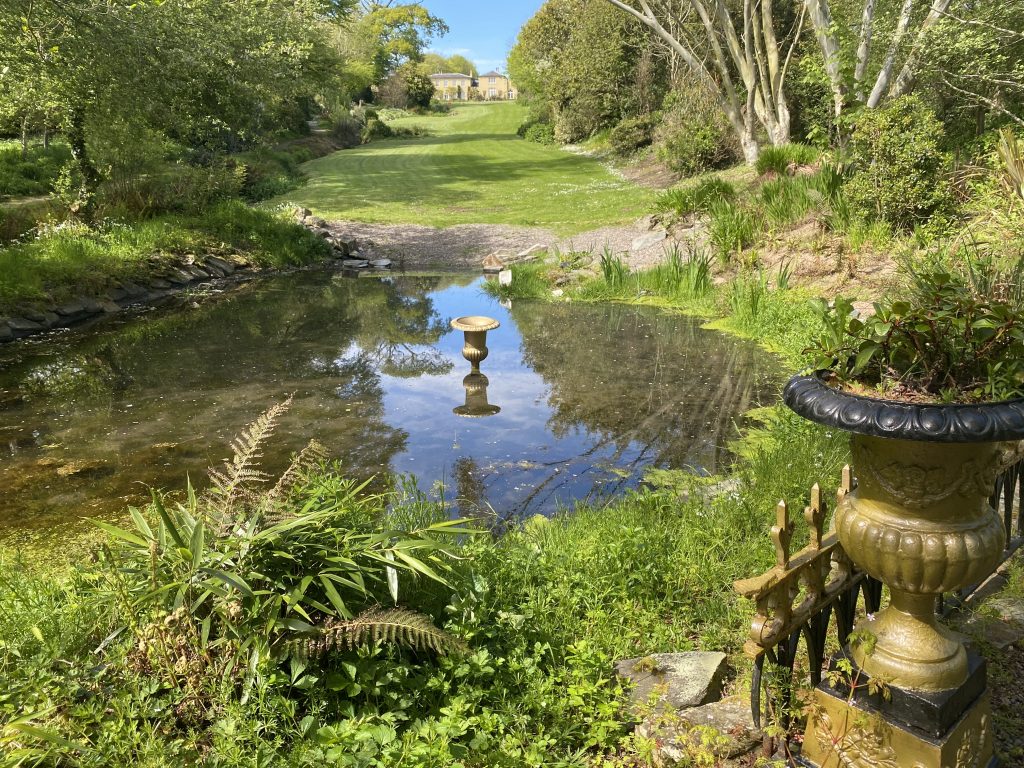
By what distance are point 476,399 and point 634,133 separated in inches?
1042

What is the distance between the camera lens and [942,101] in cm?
1428

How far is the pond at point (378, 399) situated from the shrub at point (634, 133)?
21205mm

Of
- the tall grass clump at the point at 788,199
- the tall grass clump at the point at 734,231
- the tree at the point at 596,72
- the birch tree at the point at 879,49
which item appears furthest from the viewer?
the tree at the point at 596,72

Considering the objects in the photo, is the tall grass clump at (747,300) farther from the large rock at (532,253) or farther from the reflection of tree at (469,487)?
the reflection of tree at (469,487)

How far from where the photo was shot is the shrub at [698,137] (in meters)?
23.0

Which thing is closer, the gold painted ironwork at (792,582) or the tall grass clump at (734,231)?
the gold painted ironwork at (792,582)

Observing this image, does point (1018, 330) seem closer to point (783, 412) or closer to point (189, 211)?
point (783, 412)

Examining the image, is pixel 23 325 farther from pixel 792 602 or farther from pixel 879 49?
pixel 879 49

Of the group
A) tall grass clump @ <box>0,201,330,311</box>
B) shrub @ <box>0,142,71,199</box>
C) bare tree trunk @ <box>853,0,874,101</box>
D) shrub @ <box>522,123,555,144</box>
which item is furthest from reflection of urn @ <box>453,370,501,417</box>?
shrub @ <box>522,123,555,144</box>

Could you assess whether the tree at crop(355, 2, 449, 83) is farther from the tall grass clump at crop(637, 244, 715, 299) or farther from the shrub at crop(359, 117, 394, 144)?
the tall grass clump at crop(637, 244, 715, 299)

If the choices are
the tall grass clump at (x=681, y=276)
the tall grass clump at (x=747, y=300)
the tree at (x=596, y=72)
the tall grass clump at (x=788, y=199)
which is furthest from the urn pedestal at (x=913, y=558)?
the tree at (x=596, y=72)

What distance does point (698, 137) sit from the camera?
2294 cm

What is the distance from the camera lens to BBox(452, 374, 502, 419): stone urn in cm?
746

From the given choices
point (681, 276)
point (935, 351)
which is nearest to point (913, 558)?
point (935, 351)
